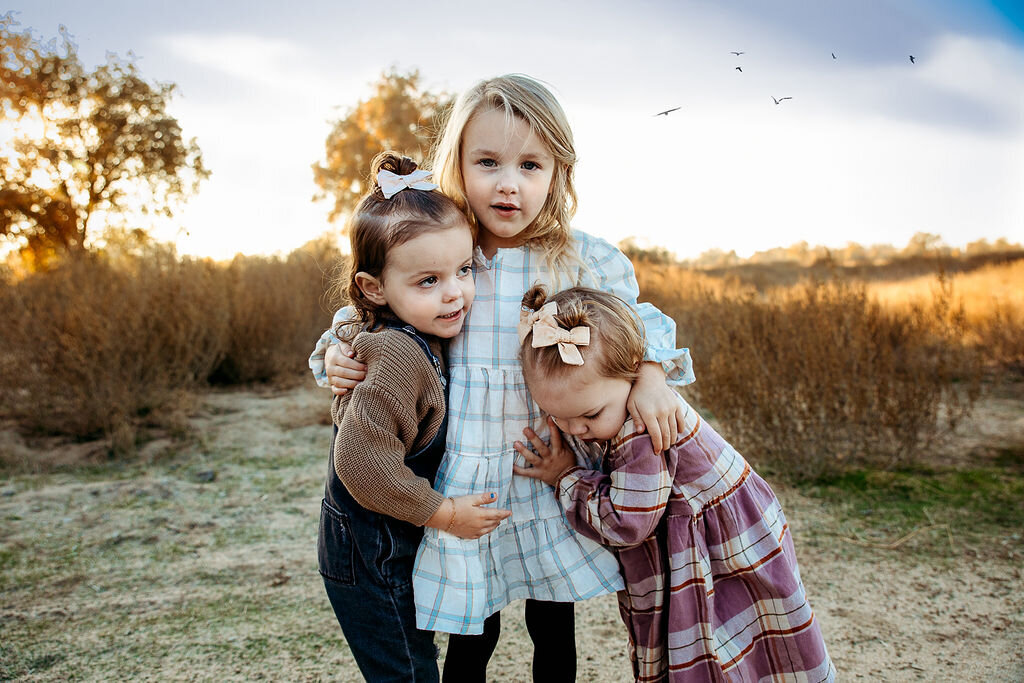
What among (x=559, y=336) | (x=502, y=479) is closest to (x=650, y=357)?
(x=559, y=336)

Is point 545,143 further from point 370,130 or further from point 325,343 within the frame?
point 370,130

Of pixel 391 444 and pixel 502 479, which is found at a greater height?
pixel 391 444

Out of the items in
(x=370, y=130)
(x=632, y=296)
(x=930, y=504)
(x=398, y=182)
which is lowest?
(x=930, y=504)

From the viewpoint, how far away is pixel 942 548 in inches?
124

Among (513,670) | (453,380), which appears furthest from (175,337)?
(453,380)

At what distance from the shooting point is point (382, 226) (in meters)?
1.45

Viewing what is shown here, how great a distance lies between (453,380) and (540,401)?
A: 22 cm

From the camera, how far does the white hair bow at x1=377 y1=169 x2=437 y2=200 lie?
1.47 m

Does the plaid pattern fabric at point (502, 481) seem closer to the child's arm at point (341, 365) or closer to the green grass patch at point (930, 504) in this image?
the child's arm at point (341, 365)

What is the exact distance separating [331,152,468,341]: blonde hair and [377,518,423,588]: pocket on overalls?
441 millimetres

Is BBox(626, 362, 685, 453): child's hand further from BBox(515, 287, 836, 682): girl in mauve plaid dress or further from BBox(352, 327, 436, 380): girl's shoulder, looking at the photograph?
BBox(352, 327, 436, 380): girl's shoulder

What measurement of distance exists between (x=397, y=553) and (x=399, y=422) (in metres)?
0.29

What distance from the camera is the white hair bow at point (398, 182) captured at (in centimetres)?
147

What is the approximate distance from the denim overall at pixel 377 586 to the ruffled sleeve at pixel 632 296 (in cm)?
49
